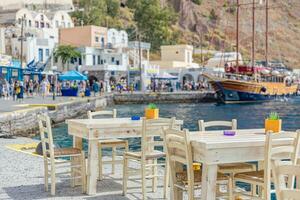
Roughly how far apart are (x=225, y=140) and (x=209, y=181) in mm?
Answer: 625

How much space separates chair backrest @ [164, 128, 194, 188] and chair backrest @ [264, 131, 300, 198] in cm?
95

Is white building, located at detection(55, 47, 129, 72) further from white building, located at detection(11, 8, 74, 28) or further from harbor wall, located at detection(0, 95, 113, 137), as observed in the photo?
harbor wall, located at detection(0, 95, 113, 137)

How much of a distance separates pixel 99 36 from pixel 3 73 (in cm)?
3172

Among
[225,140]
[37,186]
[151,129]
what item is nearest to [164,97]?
[37,186]

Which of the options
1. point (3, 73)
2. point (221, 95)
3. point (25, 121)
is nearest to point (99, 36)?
point (221, 95)

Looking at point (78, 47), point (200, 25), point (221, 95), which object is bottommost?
point (221, 95)

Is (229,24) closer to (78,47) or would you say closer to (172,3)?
(172,3)

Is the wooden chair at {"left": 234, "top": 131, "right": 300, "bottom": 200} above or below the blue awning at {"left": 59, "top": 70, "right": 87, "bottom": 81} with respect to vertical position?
below

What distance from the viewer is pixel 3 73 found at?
50188mm

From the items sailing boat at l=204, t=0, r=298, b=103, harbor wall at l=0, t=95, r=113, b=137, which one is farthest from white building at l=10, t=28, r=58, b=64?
harbor wall at l=0, t=95, r=113, b=137

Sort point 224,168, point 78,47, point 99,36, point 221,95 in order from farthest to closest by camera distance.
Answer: point 99,36, point 78,47, point 221,95, point 224,168

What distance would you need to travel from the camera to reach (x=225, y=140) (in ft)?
21.8

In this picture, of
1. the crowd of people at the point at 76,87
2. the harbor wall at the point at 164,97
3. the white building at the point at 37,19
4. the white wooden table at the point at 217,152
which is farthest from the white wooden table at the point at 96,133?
the white building at the point at 37,19

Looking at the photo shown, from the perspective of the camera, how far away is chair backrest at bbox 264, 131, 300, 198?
641 centimetres
